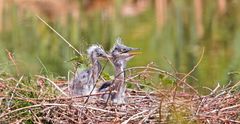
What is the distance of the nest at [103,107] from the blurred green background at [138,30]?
2364mm

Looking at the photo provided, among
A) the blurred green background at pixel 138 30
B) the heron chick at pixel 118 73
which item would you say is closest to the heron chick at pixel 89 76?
the heron chick at pixel 118 73

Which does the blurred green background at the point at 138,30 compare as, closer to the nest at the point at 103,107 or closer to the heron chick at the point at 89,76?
the heron chick at the point at 89,76

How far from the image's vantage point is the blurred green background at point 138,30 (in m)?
8.59

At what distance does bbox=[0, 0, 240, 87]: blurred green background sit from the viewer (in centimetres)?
859

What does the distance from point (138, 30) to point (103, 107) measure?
6.61 meters

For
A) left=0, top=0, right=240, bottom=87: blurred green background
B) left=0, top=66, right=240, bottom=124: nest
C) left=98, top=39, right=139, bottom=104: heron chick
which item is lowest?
left=0, top=66, right=240, bottom=124: nest

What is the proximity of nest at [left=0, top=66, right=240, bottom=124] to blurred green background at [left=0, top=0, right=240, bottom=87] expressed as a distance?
2.36 meters

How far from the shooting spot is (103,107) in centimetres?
449

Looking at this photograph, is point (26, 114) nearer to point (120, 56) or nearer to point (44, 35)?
point (120, 56)

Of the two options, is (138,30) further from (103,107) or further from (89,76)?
(103,107)

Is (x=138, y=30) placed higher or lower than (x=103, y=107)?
higher

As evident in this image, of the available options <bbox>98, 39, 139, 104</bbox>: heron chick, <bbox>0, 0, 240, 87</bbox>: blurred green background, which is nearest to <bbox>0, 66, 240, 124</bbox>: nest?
<bbox>98, 39, 139, 104</bbox>: heron chick

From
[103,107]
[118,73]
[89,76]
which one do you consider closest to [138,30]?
[89,76]

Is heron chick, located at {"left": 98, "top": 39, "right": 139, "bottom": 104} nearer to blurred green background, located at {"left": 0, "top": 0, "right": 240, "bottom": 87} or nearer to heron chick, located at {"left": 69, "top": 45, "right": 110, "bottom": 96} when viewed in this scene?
heron chick, located at {"left": 69, "top": 45, "right": 110, "bottom": 96}
